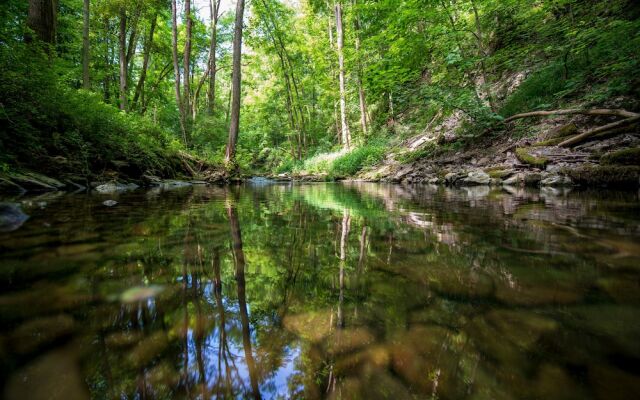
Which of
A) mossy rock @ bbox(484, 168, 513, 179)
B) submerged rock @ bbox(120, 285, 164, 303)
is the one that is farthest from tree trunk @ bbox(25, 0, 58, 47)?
mossy rock @ bbox(484, 168, 513, 179)

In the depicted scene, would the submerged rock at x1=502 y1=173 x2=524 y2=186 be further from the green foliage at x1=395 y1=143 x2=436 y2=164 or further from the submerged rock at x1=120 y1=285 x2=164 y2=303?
the submerged rock at x1=120 y1=285 x2=164 y2=303

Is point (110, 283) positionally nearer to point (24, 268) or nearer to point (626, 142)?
point (24, 268)

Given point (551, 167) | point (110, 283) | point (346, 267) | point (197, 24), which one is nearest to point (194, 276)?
point (110, 283)

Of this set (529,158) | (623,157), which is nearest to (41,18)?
(529,158)

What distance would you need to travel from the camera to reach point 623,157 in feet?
15.8

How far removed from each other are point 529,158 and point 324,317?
7091mm

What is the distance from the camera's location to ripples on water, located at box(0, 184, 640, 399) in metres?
0.70

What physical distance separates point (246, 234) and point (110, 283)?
3.43 feet

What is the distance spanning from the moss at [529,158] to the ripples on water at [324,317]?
16.3 feet

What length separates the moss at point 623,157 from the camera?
15.3 feet

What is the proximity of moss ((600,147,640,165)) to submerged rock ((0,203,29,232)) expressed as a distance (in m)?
7.52

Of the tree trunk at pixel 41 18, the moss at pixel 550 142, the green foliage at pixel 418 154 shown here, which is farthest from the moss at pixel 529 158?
the tree trunk at pixel 41 18

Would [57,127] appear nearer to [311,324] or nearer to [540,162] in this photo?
[311,324]

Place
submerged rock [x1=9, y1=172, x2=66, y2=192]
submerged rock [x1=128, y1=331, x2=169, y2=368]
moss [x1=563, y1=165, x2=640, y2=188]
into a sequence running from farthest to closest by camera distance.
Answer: submerged rock [x1=9, y1=172, x2=66, y2=192]
moss [x1=563, y1=165, x2=640, y2=188]
submerged rock [x1=128, y1=331, x2=169, y2=368]
